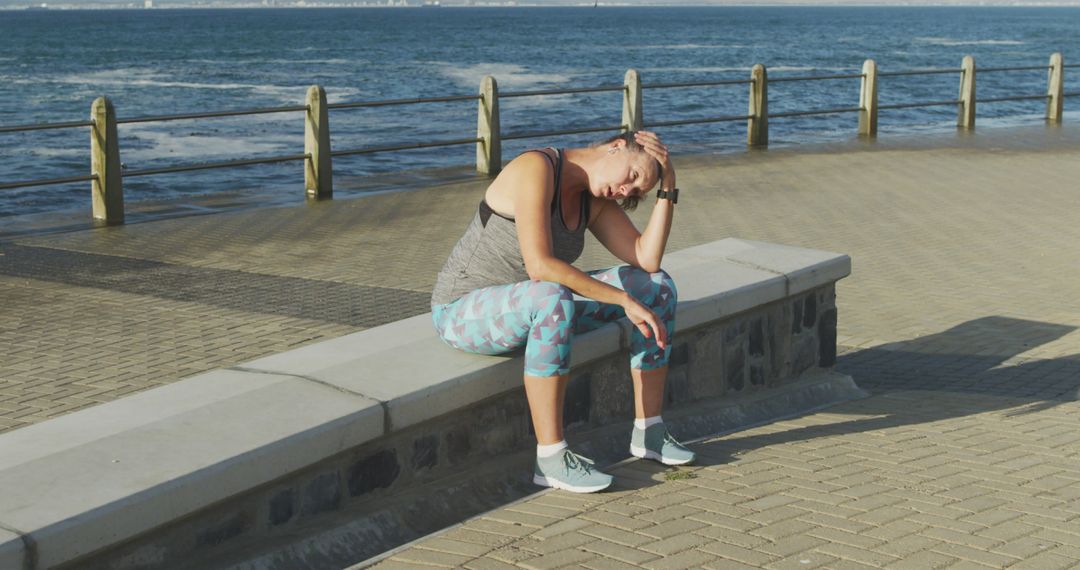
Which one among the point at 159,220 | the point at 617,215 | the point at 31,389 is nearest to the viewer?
the point at 617,215

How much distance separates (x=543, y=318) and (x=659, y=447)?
0.69 m

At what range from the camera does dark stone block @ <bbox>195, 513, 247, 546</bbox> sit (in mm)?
3957

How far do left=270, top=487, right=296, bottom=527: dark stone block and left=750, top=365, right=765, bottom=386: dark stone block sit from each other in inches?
107

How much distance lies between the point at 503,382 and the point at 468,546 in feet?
3.00

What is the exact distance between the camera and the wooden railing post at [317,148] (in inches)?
543

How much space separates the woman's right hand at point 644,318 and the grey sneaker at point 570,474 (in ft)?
1.54

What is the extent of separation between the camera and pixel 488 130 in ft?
52.0

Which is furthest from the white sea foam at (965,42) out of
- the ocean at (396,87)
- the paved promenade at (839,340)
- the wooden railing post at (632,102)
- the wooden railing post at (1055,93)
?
the paved promenade at (839,340)

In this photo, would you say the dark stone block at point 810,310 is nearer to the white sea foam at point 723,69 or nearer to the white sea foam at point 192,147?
the white sea foam at point 192,147

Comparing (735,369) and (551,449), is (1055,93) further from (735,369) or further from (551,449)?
(551,449)

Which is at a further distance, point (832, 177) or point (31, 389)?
point (832, 177)

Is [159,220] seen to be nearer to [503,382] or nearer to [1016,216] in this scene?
[1016,216]

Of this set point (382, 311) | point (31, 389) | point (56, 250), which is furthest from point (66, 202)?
point (31, 389)

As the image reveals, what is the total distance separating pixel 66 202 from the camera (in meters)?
18.9
